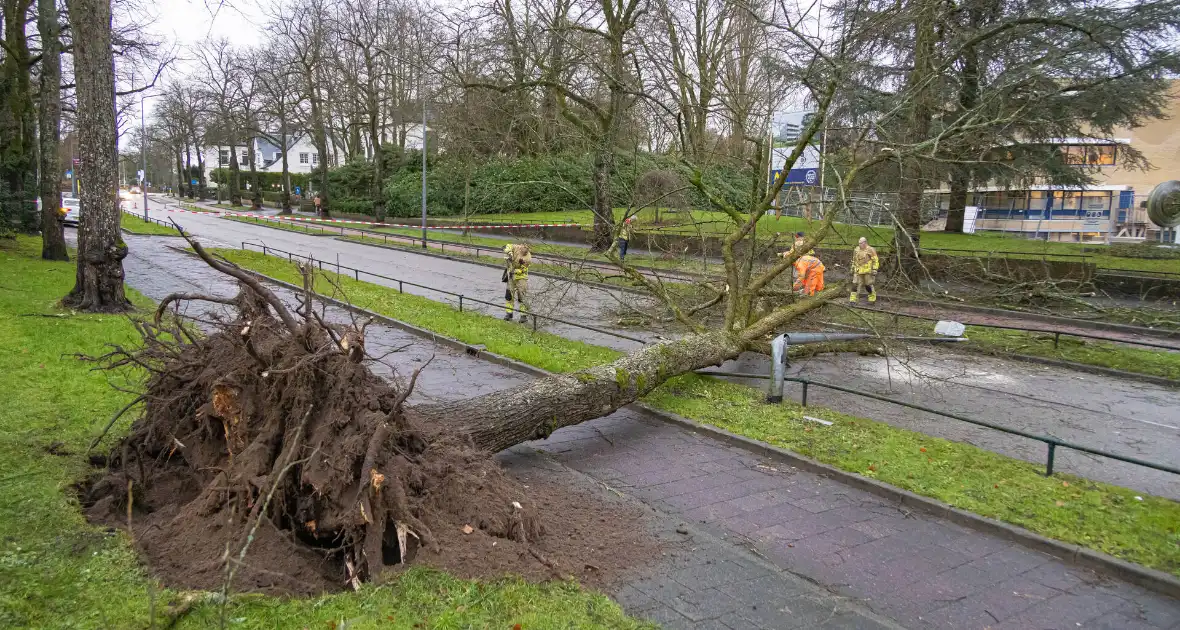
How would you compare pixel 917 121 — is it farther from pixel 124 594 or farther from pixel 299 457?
pixel 124 594

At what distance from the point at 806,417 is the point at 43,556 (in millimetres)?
7145

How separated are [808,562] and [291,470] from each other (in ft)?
12.2

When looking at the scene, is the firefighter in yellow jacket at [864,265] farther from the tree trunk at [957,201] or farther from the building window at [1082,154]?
the building window at [1082,154]

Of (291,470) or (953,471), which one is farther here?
(953,471)

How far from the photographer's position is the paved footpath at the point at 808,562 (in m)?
4.71

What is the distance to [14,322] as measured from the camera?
11492 mm

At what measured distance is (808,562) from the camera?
5.38 m

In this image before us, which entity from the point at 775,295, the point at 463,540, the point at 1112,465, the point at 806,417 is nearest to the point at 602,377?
the point at 806,417

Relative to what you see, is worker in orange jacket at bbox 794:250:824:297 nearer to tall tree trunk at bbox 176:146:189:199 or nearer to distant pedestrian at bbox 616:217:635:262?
distant pedestrian at bbox 616:217:635:262

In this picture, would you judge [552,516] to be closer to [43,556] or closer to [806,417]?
[43,556]

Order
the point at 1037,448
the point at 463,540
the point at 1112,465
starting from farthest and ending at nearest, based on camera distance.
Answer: the point at 1037,448, the point at 1112,465, the point at 463,540

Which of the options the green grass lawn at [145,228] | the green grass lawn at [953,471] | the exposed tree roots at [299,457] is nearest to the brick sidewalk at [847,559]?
the green grass lawn at [953,471]

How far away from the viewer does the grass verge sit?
12.4 metres

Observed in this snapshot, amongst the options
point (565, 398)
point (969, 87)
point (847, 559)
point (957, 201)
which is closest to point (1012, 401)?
point (847, 559)
